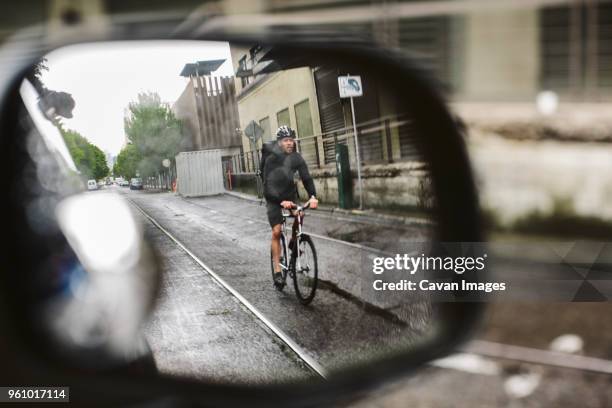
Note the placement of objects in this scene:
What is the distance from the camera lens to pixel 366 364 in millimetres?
1377

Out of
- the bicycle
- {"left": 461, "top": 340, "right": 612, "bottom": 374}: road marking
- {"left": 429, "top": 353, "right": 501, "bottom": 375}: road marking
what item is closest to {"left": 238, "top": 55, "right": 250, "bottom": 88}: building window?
the bicycle

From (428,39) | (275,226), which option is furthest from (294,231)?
(428,39)

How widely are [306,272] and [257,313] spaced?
12.8 inches

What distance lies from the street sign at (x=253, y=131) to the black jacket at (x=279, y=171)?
0.03 m

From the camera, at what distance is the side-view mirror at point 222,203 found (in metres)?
0.98

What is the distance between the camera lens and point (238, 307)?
2.09 m

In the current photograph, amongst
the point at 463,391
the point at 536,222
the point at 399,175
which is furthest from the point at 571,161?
the point at 399,175

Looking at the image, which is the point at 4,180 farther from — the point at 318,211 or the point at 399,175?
the point at 399,175

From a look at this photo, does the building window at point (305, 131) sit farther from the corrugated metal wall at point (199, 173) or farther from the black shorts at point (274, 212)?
the corrugated metal wall at point (199, 173)

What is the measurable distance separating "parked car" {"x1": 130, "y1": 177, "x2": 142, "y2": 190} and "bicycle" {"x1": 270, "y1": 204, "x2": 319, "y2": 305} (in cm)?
40

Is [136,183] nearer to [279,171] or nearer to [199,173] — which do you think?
[199,173]

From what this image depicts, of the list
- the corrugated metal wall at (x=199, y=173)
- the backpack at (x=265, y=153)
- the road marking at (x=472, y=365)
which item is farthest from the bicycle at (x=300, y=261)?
the road marking at (x=472, y=365)

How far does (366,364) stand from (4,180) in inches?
39.4

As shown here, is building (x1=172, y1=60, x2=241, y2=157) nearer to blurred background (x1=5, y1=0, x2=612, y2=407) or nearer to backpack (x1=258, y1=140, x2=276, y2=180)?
backpack (x1=258, y1=140, x2=276, y2=180)
